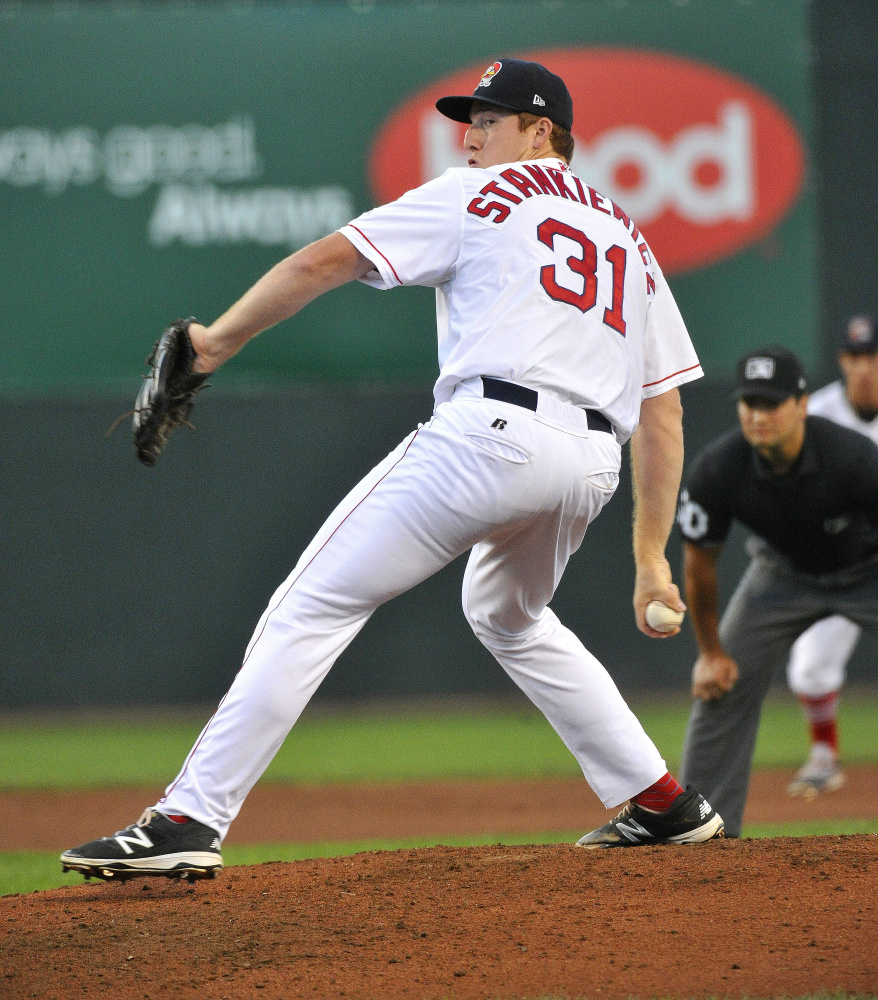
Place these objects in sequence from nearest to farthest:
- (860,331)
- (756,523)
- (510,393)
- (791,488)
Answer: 1. (510,393)
2. (791,488)
3. (756,523)
4. (860,331)

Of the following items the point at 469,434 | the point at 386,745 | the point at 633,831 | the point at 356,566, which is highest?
the point at 469,434

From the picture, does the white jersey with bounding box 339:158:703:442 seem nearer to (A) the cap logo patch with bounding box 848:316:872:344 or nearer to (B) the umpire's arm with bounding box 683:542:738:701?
(B) the umpire's arm with bounding box 683:542:738:701

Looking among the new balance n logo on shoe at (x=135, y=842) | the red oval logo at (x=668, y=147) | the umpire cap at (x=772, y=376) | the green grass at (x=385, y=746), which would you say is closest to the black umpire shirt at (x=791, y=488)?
the umpire cap at (x=772, y=376)

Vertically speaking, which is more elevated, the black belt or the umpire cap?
the umpire cap

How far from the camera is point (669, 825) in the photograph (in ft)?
10.1

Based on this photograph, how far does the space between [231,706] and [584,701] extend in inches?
33.7

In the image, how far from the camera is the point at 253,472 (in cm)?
929

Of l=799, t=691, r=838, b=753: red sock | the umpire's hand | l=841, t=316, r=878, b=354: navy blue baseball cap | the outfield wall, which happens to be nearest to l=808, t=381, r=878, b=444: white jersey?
l=841, t=316, r=878, b=354: navy blue baseball cap

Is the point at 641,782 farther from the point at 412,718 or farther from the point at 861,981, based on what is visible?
the point at 412,718

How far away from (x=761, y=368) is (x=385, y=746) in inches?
178

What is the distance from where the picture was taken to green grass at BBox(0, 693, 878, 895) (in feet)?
22.8

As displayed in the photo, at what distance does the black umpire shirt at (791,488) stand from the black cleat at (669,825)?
1.20m

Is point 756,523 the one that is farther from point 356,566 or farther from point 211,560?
point 211,560

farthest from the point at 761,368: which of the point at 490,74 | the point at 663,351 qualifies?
the point at 490,74
